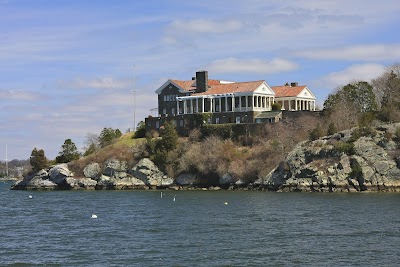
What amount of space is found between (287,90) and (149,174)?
31.5m

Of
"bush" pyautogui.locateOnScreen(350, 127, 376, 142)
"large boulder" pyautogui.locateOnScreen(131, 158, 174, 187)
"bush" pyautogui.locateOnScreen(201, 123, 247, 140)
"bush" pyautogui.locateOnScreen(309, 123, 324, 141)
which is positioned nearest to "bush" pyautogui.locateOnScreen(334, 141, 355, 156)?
"bush" pyautogui.locateOnScreen(350, 127, 376, 142)

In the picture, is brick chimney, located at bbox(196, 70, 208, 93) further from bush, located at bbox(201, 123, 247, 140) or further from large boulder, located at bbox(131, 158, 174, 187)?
large boulder, located at bbox(131, 158, 174, 187)

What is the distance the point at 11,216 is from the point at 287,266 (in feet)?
→ 122

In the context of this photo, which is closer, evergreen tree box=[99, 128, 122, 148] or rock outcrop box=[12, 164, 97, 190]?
rock outcrop box=[12, 164, 97, 190]

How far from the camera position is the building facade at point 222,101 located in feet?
382

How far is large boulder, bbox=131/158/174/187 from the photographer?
110m

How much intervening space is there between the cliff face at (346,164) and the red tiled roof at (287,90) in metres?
28.1

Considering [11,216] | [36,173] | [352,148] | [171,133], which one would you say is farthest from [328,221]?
[36,173]

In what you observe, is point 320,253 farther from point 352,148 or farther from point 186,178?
point 186,178

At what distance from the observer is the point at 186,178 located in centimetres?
10869

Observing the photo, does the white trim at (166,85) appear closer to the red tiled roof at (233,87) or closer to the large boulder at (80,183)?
the red tiled roof at (233,87)

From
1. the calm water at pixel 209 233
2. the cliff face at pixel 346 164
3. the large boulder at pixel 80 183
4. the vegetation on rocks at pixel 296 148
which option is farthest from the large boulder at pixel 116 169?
the calm water at pixel 209 233

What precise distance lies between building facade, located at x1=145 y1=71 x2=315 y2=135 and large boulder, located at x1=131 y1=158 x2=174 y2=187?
1201cm

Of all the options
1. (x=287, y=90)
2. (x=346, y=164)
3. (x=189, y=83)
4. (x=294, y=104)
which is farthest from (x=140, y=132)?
(x=346, y=164)
